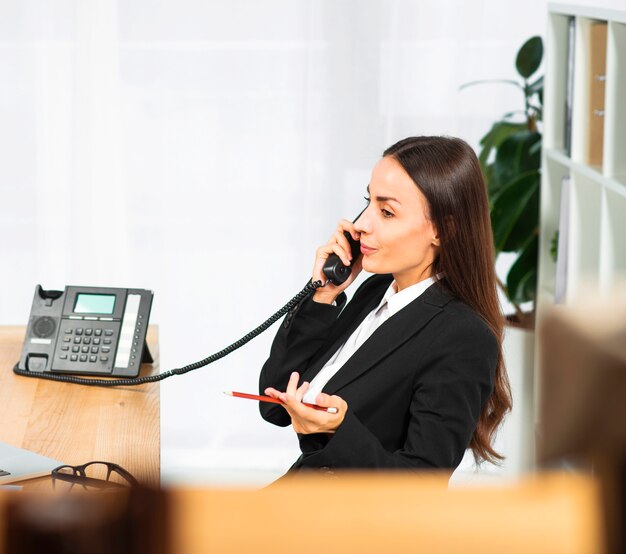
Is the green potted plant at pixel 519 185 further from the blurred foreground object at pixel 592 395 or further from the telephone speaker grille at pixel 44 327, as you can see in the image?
the blurred foreground object at pixel 592 395

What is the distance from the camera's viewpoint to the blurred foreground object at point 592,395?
0.75ft

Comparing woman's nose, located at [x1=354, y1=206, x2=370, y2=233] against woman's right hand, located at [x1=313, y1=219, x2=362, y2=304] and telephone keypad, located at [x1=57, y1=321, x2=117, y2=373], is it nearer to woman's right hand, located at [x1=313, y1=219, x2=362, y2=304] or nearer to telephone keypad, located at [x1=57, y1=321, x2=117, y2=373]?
woman's right hand, located at [x1=313, y1=219, x2=362, y2=304]

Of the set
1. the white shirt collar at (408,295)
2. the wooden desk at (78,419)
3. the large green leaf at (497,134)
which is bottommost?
the wooden desk at (78,419)

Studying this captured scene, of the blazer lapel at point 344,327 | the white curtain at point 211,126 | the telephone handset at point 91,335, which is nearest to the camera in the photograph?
the blazer lapel at point 344,327

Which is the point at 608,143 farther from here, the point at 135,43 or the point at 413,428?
the point at 135,43

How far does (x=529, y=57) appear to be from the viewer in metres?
3.09

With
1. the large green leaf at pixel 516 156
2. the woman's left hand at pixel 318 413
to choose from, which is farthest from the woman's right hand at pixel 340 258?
the large green leaf at pixel 516 156

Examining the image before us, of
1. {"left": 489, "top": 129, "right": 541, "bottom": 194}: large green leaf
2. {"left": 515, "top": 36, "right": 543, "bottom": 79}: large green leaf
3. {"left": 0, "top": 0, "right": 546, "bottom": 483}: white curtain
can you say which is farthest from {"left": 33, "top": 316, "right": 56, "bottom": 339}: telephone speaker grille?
{"left": 515, "top": 36, "right": 543, "bottom": 79}: large green leaf

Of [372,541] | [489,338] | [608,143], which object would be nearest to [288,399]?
[489,338]

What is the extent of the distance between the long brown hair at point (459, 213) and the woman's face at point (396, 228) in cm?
2

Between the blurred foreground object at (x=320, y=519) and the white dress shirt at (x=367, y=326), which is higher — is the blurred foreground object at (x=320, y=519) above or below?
above

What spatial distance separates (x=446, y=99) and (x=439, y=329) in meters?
2.06

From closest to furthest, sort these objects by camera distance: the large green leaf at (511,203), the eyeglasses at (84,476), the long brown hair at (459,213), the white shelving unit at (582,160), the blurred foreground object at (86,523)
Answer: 1. the blurred foreground object at (86,523)
2. the eyeglasses at (84,476)
3. the long brown hair at (459,213)
4. the white shelving unit at (582,160)
5. the large green leaf at (511,203)

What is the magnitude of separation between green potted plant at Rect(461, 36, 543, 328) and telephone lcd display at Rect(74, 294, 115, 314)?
4.84ft
